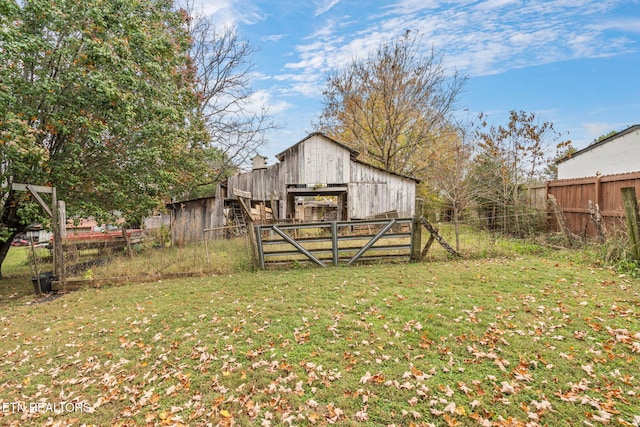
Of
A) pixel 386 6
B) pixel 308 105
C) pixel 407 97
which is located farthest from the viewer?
pixel 308 105

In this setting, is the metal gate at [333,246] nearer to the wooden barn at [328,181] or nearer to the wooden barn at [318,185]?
the wooden barn at [318,185]

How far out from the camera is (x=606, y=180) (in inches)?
317

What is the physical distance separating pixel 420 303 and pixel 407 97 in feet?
56.5

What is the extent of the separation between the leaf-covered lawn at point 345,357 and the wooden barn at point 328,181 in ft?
30.7

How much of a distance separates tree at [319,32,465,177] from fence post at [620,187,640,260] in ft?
47.1

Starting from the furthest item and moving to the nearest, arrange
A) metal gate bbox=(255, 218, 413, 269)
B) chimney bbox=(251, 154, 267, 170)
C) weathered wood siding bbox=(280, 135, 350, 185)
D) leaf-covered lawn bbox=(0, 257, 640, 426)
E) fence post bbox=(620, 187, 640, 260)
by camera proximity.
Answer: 1. chimney bbox=(251, 154, 267, 170)
2. weathered wood siding bbox=(280, 135, 350, 185)
3. metal gate bbox=(255, 218, 413, 269)
4. fence post bbox=(620, 187, 640, 260)
5. leaf-covered lawn bbox=(0, 257, 640, 426)

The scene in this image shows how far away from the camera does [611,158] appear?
13547 mm

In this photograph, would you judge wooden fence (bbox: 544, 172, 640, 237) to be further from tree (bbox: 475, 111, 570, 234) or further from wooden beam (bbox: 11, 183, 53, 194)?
wooden beam (bbox: 11, 183, 53, 194)

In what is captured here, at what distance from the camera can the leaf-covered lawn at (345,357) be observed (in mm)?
2742

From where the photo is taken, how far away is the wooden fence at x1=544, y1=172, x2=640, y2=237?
750cm

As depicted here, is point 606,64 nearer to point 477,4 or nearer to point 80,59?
point 477,4

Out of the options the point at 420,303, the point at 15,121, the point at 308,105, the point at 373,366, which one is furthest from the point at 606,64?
the point at 15,121

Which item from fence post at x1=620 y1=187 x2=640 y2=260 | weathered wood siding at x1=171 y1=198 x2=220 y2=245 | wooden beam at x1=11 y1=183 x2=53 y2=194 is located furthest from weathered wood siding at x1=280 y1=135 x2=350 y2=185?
fence post at x1=620 y1=187 x2=640 y2=260

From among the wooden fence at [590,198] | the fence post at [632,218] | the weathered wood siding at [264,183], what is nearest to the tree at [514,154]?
the wooden fence at [590,198]
